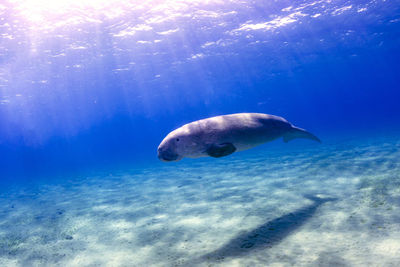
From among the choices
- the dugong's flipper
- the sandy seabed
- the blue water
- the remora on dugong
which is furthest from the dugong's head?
the blue water

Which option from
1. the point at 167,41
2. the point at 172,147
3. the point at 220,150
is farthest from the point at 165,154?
the point at 167,41

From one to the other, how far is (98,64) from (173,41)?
9.68m

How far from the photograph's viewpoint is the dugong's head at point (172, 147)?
410 cm

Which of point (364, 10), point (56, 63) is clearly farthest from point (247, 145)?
point (56, 63)

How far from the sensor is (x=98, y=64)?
27875 millimetres

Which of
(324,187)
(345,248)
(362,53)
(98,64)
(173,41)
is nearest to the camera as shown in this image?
(345,248)

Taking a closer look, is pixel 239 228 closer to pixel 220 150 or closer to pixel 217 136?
pixel 220 150

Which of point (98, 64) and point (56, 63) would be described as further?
point (98, 64)

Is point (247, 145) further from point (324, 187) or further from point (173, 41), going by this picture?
point (173, 41)

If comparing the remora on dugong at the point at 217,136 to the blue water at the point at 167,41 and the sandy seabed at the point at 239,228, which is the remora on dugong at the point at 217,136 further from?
the blue water at the point at 167,41

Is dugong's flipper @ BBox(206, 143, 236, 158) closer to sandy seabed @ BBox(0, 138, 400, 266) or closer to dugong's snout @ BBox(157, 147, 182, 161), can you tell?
dugong's snout @ BBox(157, 147, 182, 161)

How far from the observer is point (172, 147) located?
4148mm

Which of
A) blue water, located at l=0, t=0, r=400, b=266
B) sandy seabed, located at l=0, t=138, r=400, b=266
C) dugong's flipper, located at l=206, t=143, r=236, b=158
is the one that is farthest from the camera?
blue water, located at l=0, t=0, r=400, b=266

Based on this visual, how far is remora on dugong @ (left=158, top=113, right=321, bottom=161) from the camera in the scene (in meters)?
4.13
